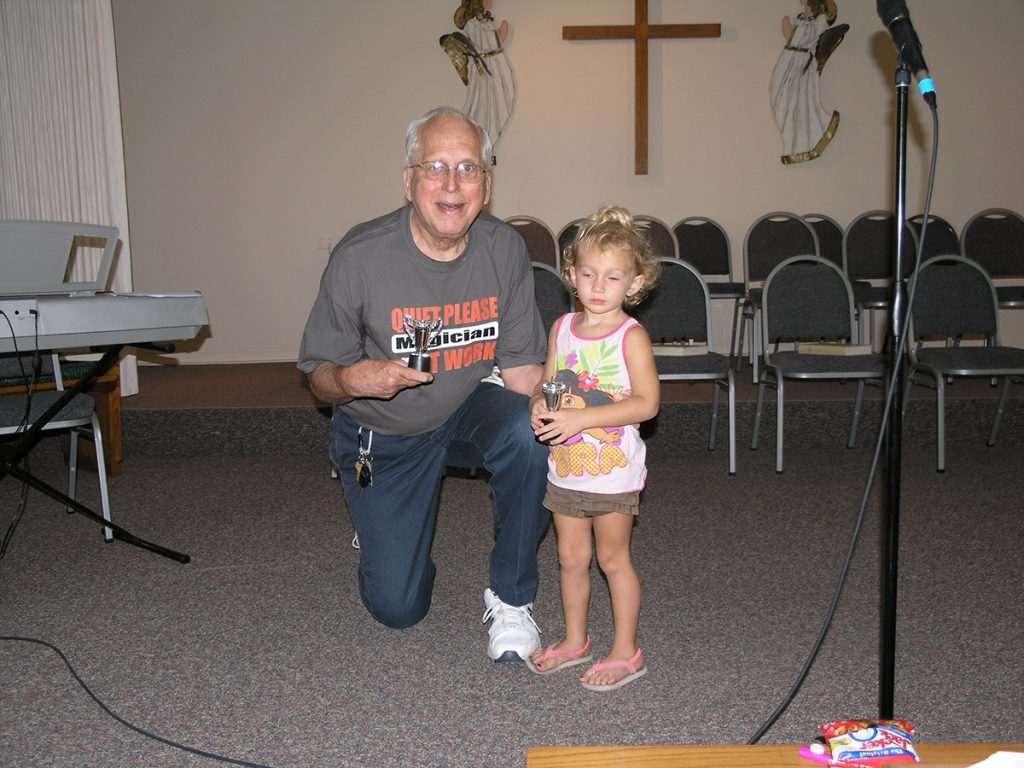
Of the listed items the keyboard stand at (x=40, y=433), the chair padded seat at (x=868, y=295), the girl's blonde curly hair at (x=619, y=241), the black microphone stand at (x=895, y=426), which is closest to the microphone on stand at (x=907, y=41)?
the black microphone stand at (x=895, y=426)

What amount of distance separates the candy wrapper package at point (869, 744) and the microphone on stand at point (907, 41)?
881 millimetres

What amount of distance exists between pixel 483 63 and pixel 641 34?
1.14 m

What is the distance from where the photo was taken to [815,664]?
212 cm

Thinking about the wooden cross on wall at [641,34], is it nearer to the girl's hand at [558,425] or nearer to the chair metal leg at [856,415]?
the chair metal leg at [856,415]

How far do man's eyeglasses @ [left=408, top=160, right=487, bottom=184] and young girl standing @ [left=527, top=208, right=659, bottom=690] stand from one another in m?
0.30

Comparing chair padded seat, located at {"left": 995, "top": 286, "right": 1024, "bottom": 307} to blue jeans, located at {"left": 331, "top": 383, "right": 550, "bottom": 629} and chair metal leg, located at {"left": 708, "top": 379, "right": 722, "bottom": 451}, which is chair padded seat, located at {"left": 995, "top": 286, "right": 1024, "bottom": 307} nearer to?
chair metal leg, located at {"left": 708, "top": 379, "right": 722, "bottom": 451}

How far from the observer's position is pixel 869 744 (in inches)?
41.9

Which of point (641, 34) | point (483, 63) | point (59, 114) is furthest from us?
point (483, 63)

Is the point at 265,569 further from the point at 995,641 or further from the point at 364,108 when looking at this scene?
the point at 364,108

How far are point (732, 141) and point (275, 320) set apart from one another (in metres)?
3.64

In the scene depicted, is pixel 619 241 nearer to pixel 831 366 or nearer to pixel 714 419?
pixel 831 366

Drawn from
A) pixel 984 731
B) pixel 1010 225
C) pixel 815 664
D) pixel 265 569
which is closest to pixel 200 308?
pixel 265 569

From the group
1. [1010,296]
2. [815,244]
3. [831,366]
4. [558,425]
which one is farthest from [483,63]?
[558,425]

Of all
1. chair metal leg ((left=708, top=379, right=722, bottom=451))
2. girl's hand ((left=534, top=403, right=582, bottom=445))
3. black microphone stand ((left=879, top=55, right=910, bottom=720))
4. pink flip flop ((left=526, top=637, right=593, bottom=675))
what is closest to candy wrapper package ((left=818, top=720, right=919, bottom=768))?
black microphone stand ((left=879, top=55, right=910, bottom=720))
